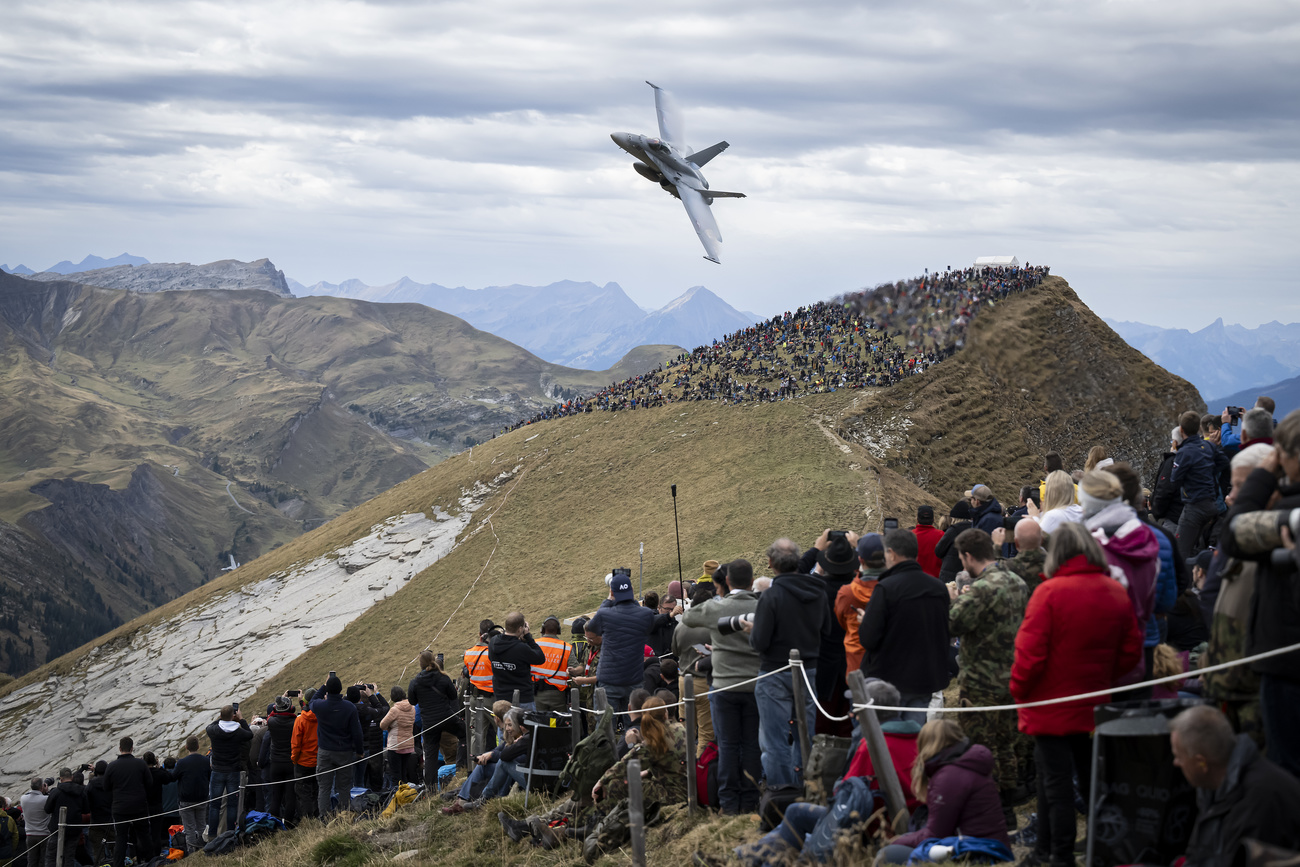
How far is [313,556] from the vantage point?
6353cm

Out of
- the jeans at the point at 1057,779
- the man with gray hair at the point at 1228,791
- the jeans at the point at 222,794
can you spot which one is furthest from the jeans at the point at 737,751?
the jeans at the point at 222,794

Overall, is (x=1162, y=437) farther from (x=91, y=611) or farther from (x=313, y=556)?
(x=91, y=611)

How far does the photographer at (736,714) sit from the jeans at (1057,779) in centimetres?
309

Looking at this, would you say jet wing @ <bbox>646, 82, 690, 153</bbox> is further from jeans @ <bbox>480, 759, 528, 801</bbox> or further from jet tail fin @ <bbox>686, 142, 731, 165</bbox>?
jeans @ <bbox>480, 759, 528, 801</bbox>

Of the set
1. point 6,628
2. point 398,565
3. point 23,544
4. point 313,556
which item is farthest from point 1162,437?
point 23,544

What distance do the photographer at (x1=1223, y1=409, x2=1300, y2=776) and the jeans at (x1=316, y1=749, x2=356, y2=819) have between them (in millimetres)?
12792

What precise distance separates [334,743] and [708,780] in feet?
23.8

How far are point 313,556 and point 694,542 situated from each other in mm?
33273

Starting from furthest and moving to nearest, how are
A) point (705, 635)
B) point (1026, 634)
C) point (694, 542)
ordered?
1. point (694, 542)
2. point (705, 635)
3. point (1026, 634)

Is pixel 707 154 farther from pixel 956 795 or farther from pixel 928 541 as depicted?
pixel 956 795

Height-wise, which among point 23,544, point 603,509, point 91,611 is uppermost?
point 603,509

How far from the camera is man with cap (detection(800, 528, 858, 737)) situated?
9359 millimetres

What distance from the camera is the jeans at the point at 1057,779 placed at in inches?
256

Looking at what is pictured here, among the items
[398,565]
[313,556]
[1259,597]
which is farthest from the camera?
[313,556]
